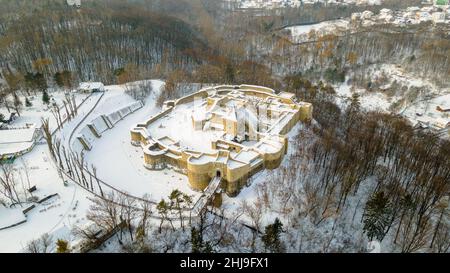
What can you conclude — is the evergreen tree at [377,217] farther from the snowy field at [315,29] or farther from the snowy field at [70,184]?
the snowy field at [315,29]

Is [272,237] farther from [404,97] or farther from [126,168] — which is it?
[404,97]

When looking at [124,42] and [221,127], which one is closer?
[221,127]

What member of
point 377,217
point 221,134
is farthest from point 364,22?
point 377,217

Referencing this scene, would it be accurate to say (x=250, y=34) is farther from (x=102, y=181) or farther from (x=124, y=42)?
(x=102, y=181)

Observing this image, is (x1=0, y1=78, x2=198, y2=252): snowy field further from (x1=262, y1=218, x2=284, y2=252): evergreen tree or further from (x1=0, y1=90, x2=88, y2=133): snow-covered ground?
(x1=262, y1=218, x2=284, y2=252): evergreen tree

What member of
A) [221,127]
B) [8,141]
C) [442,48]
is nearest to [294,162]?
[221,127]
